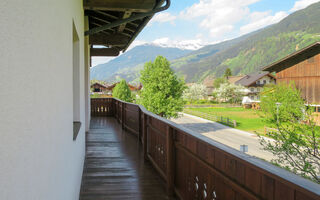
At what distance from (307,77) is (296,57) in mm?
2708

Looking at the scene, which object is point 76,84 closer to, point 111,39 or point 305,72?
point 111,39

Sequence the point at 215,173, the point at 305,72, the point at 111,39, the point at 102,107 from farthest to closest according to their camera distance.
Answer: the point at 305,72, the point at 102,107, the point at 111,39, the point at 215,173

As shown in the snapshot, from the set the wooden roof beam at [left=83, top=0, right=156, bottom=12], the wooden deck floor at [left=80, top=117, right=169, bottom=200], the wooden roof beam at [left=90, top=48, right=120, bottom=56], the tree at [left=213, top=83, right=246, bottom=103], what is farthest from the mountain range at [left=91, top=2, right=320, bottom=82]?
the wooden roof beam at [left=83, top=0, right=156, bottom=12]

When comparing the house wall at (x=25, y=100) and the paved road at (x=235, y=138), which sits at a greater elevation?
the house wall at (x=25, y=100)

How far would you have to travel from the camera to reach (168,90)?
3209cm

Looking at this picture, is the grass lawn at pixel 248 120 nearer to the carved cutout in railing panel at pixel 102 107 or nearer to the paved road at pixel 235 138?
the paved road at pixel 235 138

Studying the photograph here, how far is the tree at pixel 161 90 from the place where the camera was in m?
31.5

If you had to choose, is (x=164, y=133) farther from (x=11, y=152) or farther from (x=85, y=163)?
(x=11, y=152)

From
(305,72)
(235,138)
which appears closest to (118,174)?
(235,138)

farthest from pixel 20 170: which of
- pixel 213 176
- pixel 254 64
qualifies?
pixel 254 64

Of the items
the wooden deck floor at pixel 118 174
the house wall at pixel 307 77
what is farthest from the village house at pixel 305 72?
the wooden deck floor at pixel 118 174

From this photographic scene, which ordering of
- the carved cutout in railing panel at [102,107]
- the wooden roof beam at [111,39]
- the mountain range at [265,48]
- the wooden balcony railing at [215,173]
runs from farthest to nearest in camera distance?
the mountain range at [265,48]
the carved cutout in railing panel at [102,107]
the wooden roof beam at [111,39]
the wooden balcony railing at [215,173]

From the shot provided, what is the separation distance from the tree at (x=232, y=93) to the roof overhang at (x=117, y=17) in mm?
57890

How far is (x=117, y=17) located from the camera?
5871 mm
